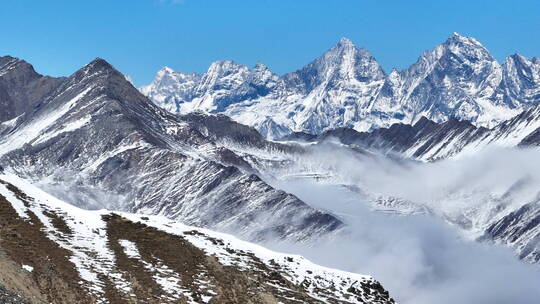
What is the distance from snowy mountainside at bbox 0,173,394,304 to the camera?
64125 mm

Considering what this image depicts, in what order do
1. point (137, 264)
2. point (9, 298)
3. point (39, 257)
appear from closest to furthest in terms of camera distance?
1. point (9, 298)
2. point (39, 257)
3. point (137, 264)

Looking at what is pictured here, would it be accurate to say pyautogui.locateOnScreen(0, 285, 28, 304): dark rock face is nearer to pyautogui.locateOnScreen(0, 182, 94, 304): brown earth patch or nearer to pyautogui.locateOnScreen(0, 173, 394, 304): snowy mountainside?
pyautogui.locateOnScreen(0, 173, 394, 304): snowy mountainside

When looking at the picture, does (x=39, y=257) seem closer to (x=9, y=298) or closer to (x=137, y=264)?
(x=137, y=264)

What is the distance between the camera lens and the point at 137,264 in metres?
74.0

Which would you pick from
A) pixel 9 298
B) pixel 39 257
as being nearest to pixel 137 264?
pixel 39 257

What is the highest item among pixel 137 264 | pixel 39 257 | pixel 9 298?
pixel 137 264

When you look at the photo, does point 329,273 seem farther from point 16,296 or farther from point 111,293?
point 16,296

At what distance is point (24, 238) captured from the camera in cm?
7369

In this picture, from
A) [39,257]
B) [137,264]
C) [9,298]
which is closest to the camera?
[9,298]

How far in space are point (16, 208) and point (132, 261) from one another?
15343 mm

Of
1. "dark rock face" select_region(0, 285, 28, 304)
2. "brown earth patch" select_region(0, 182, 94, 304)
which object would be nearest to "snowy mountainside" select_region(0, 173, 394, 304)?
"brown earth patch" select_region(0, 182, 94, 304)

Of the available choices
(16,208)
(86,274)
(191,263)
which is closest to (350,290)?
(191,263)

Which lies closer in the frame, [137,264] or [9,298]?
[9,298]

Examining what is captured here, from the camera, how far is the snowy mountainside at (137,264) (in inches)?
2525
